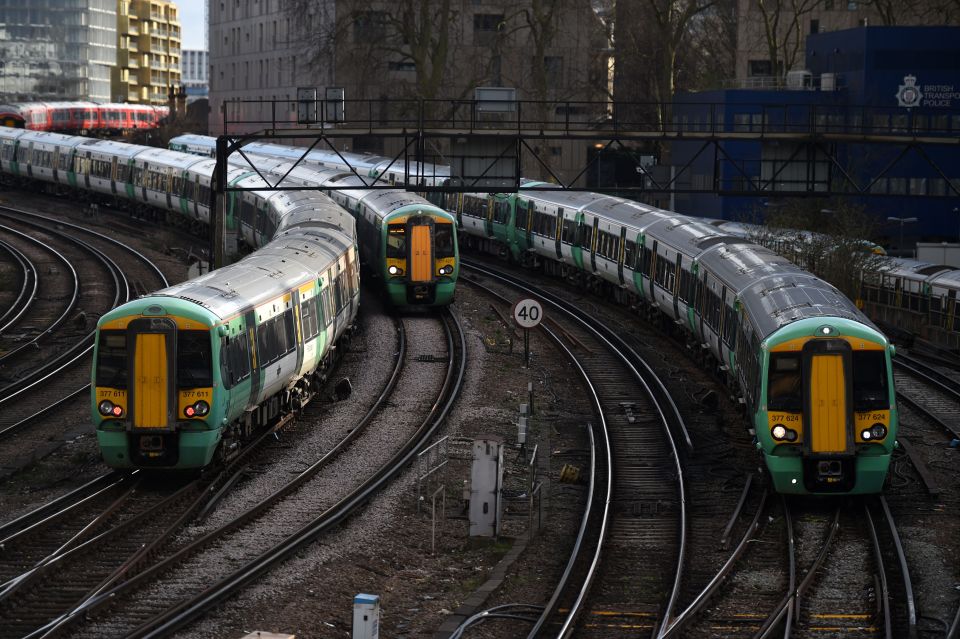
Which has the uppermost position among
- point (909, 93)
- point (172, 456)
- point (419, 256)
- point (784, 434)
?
point (909, 93)

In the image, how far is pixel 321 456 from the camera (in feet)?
75.7

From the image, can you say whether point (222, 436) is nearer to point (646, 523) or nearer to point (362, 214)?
point (646, 523)

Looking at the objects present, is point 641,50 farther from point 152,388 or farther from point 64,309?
point 152,388

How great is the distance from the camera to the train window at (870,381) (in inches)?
760

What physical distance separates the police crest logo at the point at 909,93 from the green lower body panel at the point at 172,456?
162 ft

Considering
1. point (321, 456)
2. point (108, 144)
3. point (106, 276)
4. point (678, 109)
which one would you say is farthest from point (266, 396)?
point (678, 109)

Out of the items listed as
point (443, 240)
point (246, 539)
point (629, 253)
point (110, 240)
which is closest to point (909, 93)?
point (629, 253)

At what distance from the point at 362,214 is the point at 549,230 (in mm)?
6671

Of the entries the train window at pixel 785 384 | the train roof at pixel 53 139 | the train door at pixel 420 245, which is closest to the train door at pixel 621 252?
the train door at pixel 420 245

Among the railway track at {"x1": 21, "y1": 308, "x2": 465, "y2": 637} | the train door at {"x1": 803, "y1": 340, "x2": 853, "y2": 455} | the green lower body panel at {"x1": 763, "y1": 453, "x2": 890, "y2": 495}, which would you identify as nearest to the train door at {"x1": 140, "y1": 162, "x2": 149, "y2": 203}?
the railway track at {"x1": 21, "y1": 308, "x2": 465, "y2": 637}

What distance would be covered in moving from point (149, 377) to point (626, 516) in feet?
22.1

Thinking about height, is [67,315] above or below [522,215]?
below

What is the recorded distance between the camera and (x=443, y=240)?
37938 millimetres

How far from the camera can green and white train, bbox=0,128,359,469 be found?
19.9 meters
